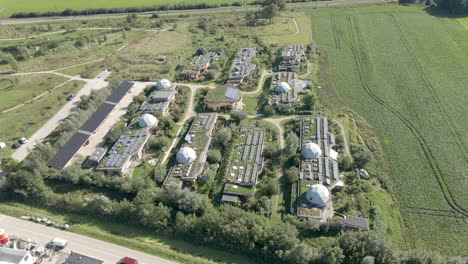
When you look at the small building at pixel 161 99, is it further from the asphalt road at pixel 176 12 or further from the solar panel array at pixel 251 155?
the asphalt road at pixel 176 12

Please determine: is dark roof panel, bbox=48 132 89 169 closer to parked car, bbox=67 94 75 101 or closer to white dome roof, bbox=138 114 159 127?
white dome roof, bbox=138 114 159 127

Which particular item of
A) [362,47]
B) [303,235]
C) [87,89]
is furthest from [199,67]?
[303,235]

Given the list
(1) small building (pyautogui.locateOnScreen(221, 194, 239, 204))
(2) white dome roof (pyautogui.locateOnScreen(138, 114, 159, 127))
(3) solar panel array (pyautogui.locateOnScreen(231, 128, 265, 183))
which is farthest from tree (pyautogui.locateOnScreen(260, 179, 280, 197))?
(2) white dome roof (pyautogui.locateOnScreen(138, 114, 159, 127))

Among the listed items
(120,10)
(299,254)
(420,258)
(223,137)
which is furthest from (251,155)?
(120,10)

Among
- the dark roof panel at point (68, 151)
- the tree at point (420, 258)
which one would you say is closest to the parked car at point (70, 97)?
the dark roof panel at point (68, 151)

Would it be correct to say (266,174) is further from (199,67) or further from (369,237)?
(199,67)

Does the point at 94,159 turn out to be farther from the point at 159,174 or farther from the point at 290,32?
the point at 290,32
